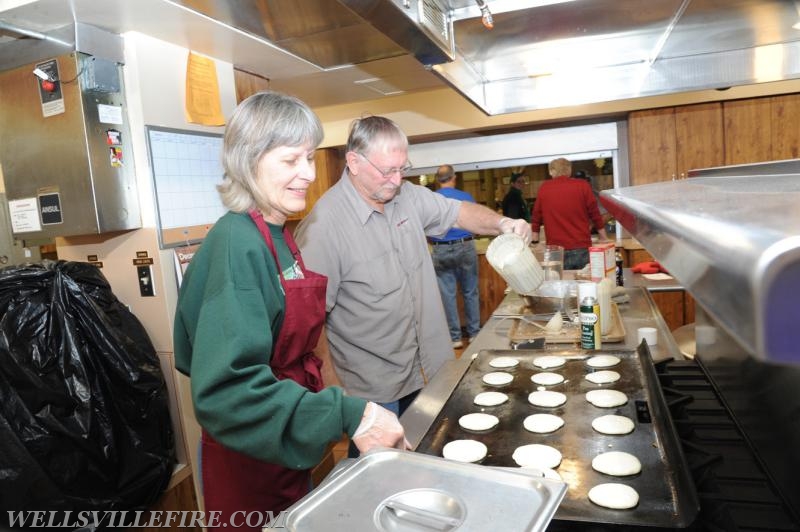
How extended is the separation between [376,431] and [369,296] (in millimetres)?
974

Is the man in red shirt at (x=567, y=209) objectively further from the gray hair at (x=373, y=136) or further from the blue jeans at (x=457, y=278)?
the gray hair at (x=373, y=136)

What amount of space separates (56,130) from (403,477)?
1.99 meters

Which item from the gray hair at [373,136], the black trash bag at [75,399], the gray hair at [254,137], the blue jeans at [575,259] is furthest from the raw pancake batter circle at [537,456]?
the blue jeans at [575,259]

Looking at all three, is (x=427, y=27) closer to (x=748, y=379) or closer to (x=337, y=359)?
(x=748, y=379)

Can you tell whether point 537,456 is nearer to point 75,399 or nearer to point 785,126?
point 75,399

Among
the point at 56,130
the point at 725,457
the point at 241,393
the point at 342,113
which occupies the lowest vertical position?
the point at 725,457

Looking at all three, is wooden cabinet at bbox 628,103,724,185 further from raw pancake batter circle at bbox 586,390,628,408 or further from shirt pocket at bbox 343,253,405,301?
raw pancake batter circle at bbox 586,390,628,408

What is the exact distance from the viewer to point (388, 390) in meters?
1.99

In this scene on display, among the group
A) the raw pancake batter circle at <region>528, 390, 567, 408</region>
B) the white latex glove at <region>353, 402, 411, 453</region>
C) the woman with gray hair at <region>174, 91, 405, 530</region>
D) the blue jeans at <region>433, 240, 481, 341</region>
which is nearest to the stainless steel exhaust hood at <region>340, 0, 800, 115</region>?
the woman with gray hair at <region>174, 91, 405, 530</region>

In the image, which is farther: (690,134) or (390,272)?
(690,134)

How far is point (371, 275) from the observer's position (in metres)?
1.97

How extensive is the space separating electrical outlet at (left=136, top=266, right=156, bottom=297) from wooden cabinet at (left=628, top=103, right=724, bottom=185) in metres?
4.00

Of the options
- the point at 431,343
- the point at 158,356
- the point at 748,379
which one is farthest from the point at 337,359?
the point at 748,379

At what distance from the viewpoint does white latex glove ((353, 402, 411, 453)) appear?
1021mm
